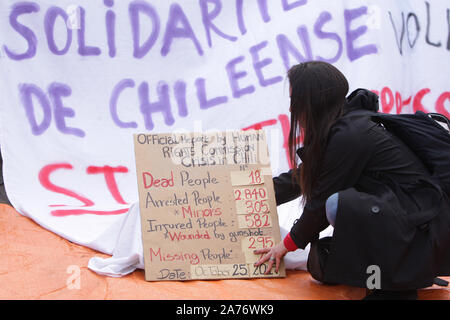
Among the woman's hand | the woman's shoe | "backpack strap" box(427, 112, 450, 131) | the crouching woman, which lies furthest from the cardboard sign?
"backpack strap" box(427, 112, 450, 131)

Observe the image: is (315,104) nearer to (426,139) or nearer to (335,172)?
(335,172)

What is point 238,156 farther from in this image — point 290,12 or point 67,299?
point 290,12

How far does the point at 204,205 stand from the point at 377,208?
78 cm

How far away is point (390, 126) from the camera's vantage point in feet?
6.64

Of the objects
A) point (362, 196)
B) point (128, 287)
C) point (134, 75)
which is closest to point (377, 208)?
point (362, 196)

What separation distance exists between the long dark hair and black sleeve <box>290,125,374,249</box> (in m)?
0.05

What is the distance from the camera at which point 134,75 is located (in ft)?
10.3

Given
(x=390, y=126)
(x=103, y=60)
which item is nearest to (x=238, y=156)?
(x=390, y=126)

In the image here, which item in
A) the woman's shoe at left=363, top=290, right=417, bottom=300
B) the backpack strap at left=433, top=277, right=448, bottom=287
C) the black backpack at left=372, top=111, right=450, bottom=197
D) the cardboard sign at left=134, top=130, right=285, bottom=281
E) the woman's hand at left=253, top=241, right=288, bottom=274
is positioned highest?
the black backpack at left=372, top=111, right=450, bottom=197

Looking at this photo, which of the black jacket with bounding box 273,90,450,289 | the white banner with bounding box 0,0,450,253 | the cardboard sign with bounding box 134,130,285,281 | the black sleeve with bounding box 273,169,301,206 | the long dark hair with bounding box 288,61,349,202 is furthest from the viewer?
the white banner with bounding box 0,0,450,253

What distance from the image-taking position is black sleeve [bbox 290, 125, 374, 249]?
1931mm

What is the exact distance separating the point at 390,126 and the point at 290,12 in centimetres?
147

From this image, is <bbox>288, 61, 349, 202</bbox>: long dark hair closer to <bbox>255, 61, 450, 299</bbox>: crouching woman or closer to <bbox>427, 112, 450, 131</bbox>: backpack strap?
<bbox>255, 61, 450, 299</bbox>: crouching woman

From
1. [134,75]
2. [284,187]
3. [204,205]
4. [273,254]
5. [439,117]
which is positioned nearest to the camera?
→ [439,117]
